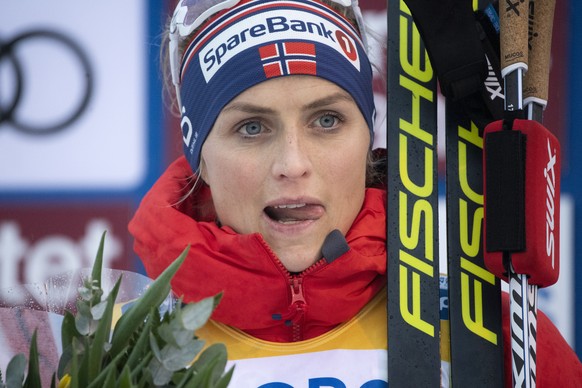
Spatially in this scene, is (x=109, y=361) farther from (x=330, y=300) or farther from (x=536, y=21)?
(x=536, y=21)

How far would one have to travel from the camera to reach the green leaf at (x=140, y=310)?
39.6 inches

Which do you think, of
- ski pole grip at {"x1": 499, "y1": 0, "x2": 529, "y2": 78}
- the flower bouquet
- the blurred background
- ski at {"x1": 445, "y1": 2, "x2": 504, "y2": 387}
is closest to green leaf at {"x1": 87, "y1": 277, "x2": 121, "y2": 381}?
the flower bouquet

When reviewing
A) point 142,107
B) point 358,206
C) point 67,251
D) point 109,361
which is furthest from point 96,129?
point 109,361

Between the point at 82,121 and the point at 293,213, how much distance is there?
0.98 metres

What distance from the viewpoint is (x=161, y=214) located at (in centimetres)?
169

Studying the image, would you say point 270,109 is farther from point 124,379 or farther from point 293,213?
point 124,379

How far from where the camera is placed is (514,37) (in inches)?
61.8

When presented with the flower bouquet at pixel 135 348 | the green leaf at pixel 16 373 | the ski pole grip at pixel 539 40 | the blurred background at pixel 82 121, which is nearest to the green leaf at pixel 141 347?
the flower bouquet at pixel 135 348

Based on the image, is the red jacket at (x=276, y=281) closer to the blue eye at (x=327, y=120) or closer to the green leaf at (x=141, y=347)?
the blue eye at (x=327, y=120)

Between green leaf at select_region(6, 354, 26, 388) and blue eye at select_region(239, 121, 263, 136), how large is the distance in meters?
0.75

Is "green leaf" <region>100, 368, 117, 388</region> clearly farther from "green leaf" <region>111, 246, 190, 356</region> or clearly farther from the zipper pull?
the zipper pull

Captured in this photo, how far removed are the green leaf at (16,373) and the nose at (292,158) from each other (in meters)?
0.68

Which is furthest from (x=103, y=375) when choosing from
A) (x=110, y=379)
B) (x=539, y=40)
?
(x=539, y=40)

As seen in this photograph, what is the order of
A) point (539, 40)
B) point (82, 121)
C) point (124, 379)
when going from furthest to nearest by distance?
point (82, 121), point (539, 40), point (124, 379)
